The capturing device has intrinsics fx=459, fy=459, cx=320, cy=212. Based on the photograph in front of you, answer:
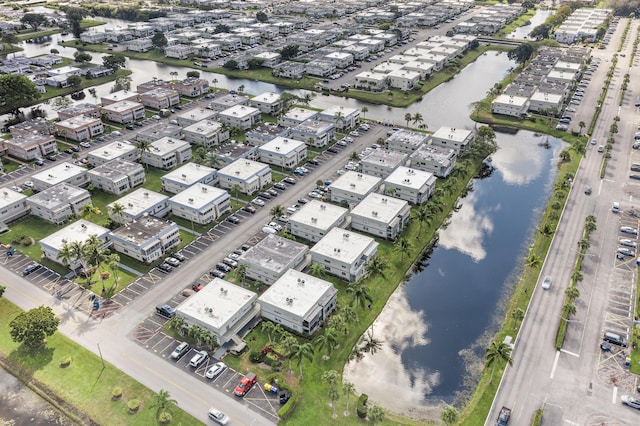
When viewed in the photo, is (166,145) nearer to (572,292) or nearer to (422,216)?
(422,216)

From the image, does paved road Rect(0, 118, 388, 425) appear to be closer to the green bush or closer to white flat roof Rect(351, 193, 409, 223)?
the green bush

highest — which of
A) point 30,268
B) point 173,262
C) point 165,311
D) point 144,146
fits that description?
point 144,146

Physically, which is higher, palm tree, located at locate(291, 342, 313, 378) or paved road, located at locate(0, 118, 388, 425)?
palm tree, located at locate(291, 342, 313, 378)

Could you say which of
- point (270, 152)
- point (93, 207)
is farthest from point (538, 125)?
point (93, 207)

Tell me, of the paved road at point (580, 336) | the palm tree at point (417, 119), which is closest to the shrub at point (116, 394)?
the paved road at point (580, 336)

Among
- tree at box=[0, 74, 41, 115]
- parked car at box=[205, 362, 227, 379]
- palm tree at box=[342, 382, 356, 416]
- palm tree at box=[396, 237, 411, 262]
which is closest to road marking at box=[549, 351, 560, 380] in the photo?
palm tree at box=[342, 382, 356, 416]

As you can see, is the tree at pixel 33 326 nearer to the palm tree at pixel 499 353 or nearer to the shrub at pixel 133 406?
the shrub at pixel 133 406

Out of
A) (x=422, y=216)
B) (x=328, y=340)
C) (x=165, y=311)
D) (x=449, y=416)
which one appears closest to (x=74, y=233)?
(x=165, y=311)
